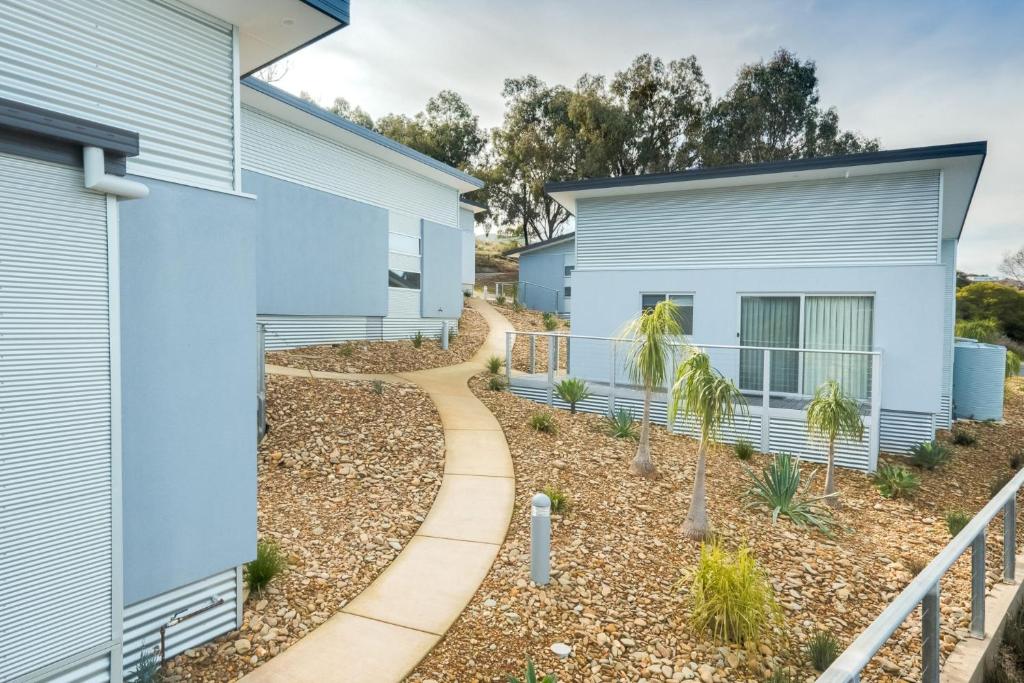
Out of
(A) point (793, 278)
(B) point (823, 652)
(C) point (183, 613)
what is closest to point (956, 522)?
(B) point (823, 652)

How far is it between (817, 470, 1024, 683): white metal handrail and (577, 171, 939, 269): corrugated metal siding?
6078 mm

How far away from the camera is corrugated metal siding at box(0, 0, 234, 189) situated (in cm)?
311

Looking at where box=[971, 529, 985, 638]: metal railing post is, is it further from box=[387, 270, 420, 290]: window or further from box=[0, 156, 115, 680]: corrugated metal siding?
box=[387, 270, 420, 290]: window

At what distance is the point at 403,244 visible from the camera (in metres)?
15.1

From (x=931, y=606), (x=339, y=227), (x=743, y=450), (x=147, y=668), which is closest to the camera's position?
(x=931, y=606)

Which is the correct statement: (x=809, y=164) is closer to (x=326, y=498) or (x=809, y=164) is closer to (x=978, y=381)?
(x=978, y=381)

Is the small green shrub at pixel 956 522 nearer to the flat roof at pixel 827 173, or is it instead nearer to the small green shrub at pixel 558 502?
the small green shrub at pixel 558 502

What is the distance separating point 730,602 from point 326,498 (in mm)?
4044

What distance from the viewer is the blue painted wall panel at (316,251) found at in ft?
36.8

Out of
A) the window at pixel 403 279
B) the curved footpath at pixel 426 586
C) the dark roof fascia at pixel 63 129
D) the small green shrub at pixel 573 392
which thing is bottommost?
the curved footpath at pixel 426 586

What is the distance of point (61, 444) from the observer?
298cm

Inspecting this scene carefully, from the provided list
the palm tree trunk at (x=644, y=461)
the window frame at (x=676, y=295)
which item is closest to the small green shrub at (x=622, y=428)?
the palm tree trunk at (x=644, y=461)

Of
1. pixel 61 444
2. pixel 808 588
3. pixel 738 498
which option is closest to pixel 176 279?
pixel 61 444

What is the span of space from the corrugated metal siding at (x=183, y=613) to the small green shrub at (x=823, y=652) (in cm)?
412
